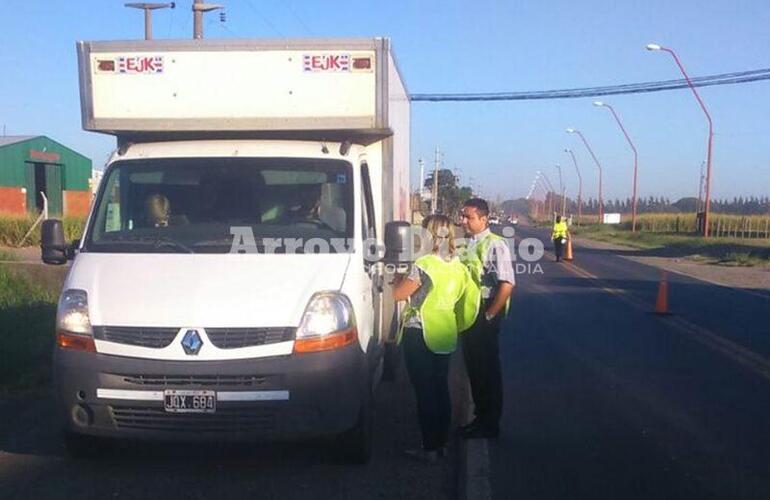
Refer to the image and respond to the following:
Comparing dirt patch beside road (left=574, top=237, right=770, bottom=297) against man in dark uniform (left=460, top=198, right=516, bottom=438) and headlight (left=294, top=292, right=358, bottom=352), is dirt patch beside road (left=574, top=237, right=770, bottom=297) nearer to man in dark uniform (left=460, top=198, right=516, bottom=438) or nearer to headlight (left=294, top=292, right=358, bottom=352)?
man in dark uniform (left=460, top=198, right=516, bottom=438)

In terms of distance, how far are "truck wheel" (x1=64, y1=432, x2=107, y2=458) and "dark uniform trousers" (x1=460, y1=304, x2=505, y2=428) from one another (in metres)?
2.76

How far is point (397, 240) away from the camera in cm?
688

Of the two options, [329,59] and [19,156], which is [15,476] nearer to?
[329,59]

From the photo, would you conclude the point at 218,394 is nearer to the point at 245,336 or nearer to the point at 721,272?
the point at 245,336

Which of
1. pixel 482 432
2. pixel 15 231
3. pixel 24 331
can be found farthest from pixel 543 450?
pixel 15 231

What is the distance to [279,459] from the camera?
6.76 m

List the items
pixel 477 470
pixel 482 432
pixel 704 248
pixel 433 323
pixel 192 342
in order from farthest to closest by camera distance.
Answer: pixel 704 248 < pixel 482 432 < pixel 433 323 < pixel 477 470 < pixel 192 342

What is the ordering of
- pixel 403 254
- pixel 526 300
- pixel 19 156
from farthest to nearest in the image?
pixel 19 156 < pixel 526 300 < pixel 403 254

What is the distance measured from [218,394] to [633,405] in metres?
4.17

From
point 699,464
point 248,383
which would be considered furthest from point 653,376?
point 248,383

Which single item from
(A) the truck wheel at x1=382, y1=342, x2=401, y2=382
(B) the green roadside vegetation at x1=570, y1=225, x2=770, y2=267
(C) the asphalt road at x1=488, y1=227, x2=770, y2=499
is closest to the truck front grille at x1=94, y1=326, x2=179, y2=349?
(C) the asphalt road at x1=488, y1=227, x2=770, y2=499

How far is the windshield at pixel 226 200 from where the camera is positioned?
22.7ft

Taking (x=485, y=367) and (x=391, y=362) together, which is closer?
(x=485, y=367)

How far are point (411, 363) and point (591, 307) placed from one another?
11.0 metres
